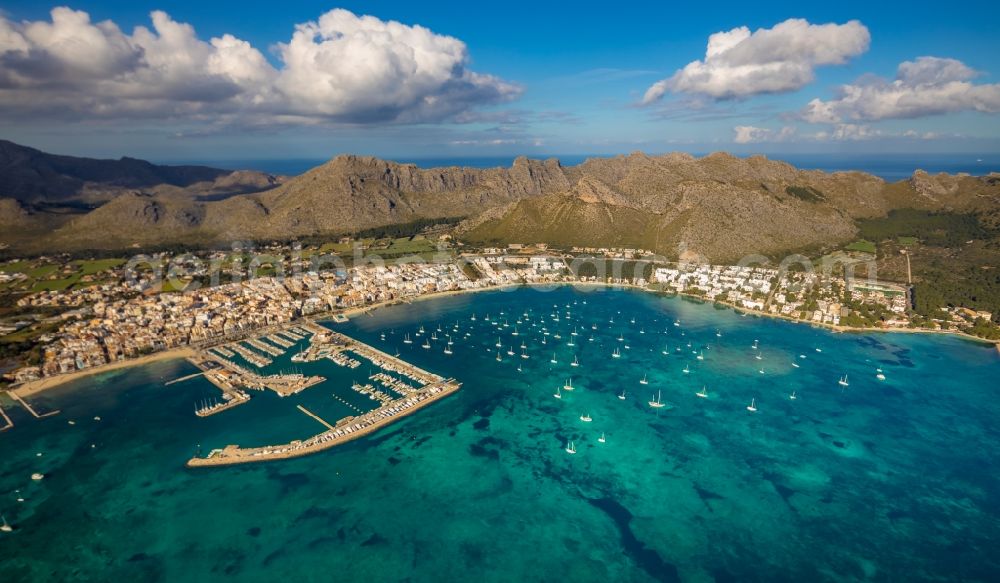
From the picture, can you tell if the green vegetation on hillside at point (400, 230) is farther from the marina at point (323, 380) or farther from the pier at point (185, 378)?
the pier at point (185, 378)

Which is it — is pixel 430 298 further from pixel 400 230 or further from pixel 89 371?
pixel 400 230

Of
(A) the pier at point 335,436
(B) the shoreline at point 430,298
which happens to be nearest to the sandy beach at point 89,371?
(B) the shoreline at point 430,298

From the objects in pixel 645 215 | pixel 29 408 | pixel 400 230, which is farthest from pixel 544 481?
pixel 400 230

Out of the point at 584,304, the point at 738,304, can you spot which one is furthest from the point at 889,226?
the point at 584,304

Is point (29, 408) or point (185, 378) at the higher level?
point (185, 378)

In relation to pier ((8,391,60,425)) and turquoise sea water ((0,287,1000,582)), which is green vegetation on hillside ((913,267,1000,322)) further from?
pier ((8,391,60,425))

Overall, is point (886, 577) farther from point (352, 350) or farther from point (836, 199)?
point (836, 199)

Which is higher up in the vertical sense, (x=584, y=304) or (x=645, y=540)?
(x=584, y=304)
